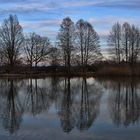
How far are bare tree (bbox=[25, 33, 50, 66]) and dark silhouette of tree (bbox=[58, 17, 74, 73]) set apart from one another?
384 inches

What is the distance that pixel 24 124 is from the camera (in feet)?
49.2

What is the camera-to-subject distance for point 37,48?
7981 centimetres

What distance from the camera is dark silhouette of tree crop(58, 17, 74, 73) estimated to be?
6769 cm

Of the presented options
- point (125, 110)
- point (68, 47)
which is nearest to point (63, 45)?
point (68, 47)

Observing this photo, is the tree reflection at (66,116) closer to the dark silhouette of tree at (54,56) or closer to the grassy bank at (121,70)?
the grassy bank at (121,70)

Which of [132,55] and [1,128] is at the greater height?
[132,55]

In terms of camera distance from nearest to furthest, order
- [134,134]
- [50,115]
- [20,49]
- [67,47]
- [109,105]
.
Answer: [134,134]
[50,115]
[109,105]
[67,47]
[20,49]

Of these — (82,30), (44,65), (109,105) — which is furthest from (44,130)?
(44,65)

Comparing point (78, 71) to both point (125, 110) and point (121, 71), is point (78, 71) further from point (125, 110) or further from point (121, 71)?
point (125, 110)

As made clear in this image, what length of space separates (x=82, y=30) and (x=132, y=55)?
1073cm

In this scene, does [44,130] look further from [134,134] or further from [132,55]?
[132,55]

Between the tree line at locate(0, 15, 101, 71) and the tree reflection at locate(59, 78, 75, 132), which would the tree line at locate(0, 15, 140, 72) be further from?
the tree reflection at locate(59, 78, 75, 132)

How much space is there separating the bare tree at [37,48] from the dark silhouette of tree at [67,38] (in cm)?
976

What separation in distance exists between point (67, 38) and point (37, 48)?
Answer: 13.2m
